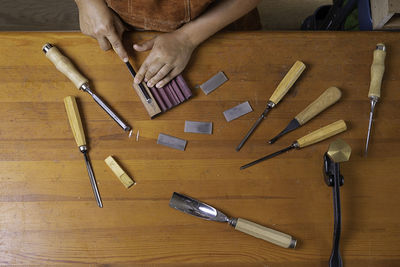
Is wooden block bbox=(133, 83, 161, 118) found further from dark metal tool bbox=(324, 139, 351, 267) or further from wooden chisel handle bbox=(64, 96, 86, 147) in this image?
dark metal tool bbox=(324, 139, 351, 267)

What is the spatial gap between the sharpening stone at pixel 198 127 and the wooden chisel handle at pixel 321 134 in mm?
209

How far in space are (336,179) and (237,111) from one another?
10.5 inches

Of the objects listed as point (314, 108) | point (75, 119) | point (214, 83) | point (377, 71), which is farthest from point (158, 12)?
point (377, 71)

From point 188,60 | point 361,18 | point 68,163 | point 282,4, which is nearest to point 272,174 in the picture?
point 188,60

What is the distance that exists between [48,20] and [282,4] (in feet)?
3.56

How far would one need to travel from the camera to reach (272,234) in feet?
2.33

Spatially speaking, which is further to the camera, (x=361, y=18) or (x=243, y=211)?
(x=361, y=18)

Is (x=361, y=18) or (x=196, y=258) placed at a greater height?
(x=361, y=18)

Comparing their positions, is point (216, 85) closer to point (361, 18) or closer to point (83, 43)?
point (83, 43)

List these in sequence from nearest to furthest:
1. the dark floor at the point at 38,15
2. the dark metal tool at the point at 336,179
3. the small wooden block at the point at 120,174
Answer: the dark metal tool at the point at 336,179 < the small wooden block at the point at 120,174 < the dark floor at the point at 38,15

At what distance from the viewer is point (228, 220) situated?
720mm

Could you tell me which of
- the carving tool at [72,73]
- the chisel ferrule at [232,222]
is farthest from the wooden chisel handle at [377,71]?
the carving tool at [72,73]

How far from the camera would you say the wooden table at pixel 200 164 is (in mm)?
721

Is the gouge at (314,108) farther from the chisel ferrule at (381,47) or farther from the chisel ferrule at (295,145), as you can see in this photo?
the chisel ferrule at (381,47)
